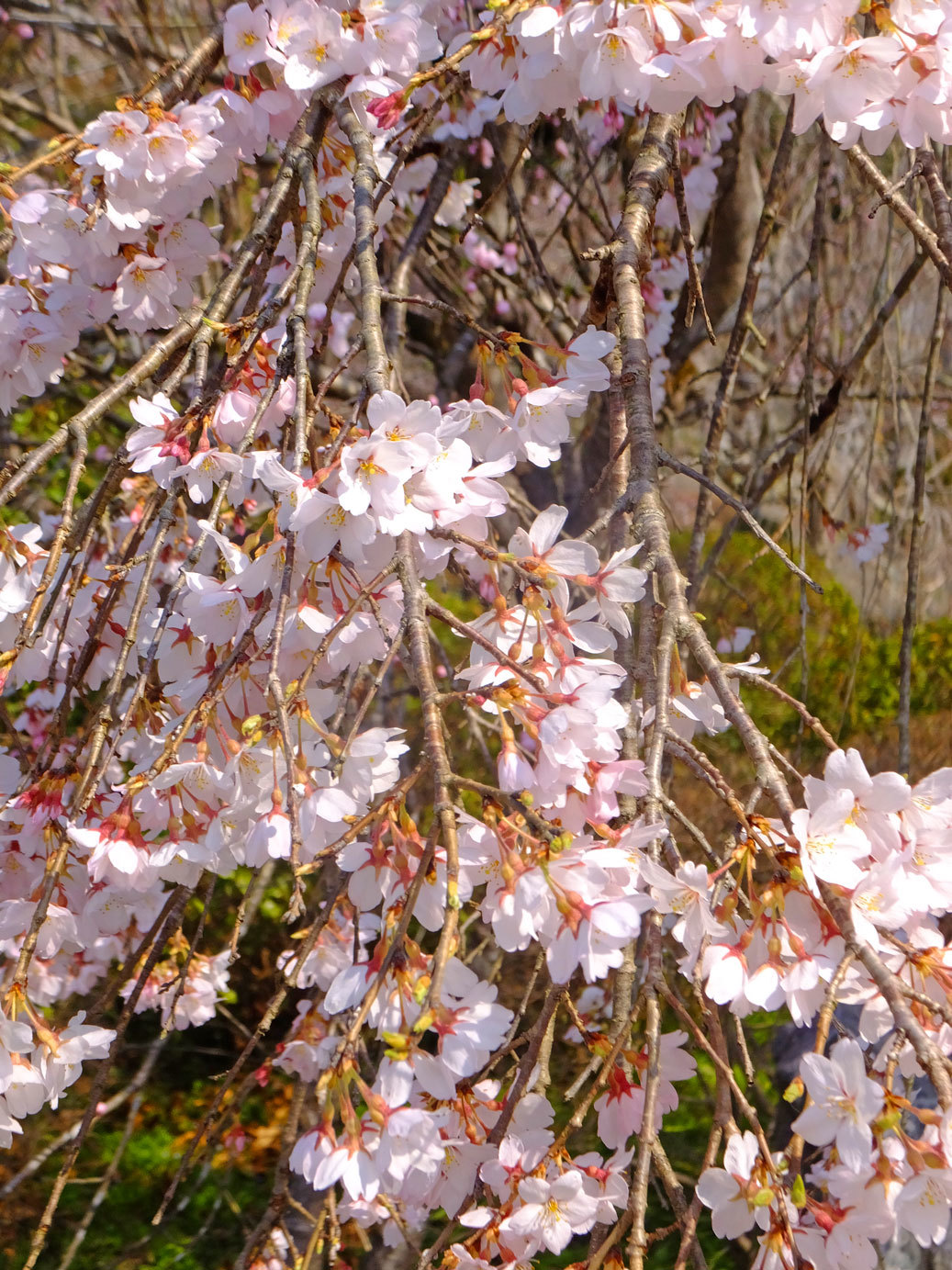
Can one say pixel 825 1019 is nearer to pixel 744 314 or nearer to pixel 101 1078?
pixel 101 1078

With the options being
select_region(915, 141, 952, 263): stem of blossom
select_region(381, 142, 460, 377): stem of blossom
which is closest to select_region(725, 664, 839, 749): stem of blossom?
select_region(915, 141, 952, 263): stem of blossom

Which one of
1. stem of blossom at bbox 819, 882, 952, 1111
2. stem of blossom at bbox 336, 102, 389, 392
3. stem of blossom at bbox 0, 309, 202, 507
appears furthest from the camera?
stem of blossom at bbox 0, 309, 202, 507

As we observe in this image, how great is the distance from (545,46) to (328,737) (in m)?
0.69

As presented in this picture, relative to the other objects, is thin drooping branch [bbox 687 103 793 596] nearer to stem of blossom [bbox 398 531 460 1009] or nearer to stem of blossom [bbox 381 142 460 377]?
stem of blossom [bbox 381 142 460 377]

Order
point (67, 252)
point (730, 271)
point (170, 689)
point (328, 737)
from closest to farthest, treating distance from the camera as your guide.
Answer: point (328, 737) → point (170, 689) → point (67, 252) → point (730, 271)

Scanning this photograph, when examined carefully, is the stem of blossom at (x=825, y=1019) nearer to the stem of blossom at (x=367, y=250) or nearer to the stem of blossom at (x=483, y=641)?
the stem of blossom at (x=483, y=641)

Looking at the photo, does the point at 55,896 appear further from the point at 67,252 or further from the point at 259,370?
the point at 67,252

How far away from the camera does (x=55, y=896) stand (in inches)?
42.4

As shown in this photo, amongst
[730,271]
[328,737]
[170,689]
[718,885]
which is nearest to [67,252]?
[170,689]

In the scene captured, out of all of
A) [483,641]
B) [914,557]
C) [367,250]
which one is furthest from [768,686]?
[914,557]

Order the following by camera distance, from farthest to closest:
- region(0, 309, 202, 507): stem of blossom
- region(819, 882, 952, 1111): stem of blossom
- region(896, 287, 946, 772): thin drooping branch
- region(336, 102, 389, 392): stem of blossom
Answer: region(896, 287, 946, 772): thin drooping branch → region(0, 309, 202, 507): stem of blossom → region(336, 102, 389, 392): stem of blossom → region(819, 882, 952, 1111): stem of blossom

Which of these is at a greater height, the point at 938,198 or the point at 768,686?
the point at 938,198

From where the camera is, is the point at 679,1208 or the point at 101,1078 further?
the point at 101,1078

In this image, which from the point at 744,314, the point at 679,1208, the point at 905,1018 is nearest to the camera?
the point at 905,1018
